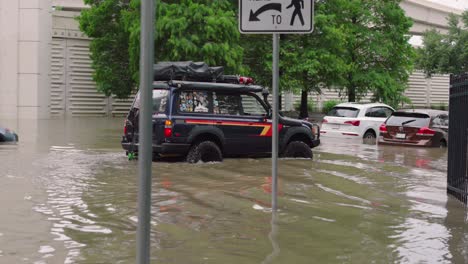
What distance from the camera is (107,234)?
23.7ft

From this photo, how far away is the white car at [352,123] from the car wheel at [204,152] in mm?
10156

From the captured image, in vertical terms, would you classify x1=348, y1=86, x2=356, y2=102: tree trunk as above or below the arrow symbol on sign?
below

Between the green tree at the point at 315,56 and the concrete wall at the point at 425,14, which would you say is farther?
the concrete wall at the point at 425,14

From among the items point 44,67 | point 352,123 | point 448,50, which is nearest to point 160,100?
point 352,123

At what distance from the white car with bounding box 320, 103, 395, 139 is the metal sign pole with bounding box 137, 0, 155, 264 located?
20296 millimetres

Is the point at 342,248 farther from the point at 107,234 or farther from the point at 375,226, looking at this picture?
the point at 107,234

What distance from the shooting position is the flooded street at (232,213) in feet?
21.5

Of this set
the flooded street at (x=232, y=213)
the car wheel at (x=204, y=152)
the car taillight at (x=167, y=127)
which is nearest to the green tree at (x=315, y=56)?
the flooded street at (x=232, y=213)

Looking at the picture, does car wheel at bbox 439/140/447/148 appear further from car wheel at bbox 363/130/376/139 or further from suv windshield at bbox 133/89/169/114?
suv windshield at bbox 133/89/169/114

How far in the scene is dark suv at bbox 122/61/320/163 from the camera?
14.0 meters

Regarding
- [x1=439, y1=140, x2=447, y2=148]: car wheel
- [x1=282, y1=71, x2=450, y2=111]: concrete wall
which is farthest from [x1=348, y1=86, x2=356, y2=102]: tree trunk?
[x1=282, y1=71, x2=450, y2=111]: concrete wall

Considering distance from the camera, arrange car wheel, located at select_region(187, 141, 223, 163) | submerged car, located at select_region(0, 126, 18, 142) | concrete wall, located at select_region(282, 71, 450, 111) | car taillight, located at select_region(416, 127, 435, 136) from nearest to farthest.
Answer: car wheel, located at select_region(187, 141, 223, 163), submerged car, located at select_region(0, 126, 18, 142), car taillight, located at select_region(416, 127, 435, 136), concrete wall, located at select_region(282, 71, 450, 111)

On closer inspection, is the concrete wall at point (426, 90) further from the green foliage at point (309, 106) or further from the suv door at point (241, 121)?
the suv door at point (241, 121)

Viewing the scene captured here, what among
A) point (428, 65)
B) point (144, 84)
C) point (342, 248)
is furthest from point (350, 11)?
point (144, 84)
